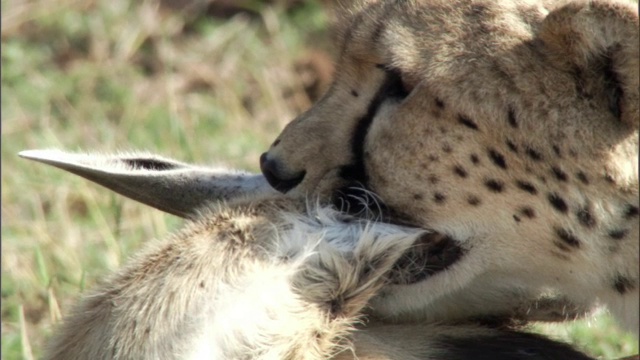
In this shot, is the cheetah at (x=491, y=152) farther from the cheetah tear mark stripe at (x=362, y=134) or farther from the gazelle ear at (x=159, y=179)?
the gazelle ear at (x=159, y=179)

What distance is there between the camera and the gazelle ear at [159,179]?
2682mm

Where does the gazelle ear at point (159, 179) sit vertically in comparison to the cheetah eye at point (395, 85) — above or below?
above

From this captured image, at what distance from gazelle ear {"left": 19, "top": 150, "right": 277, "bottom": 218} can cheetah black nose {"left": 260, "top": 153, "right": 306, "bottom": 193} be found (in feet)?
0.10

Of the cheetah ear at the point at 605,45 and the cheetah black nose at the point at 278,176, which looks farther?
the cheetah black nose at the point at 278,176

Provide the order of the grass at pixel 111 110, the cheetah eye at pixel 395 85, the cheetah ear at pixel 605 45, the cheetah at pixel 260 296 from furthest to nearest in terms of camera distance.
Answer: the grass at pixel 111 110
the cheetah eye at pixel 395 85
the cheetah at pixel 260 296
the cheetah ear at pixel 605 45

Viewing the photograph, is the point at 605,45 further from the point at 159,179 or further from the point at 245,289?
the point at 159,179

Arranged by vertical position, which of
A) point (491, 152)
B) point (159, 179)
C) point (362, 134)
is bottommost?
point (491, 152)

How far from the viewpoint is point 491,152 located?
2.51m

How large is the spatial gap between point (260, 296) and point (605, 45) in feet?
2.63

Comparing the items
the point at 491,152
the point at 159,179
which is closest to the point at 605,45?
the point at 491,152

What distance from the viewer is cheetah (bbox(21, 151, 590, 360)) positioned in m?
2.42

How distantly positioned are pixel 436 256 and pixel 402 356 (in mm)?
226

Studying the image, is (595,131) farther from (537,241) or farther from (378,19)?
(378,19)

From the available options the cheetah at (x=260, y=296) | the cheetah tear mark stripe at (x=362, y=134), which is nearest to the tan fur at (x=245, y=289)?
the cheetah at (x=260, y=296)
